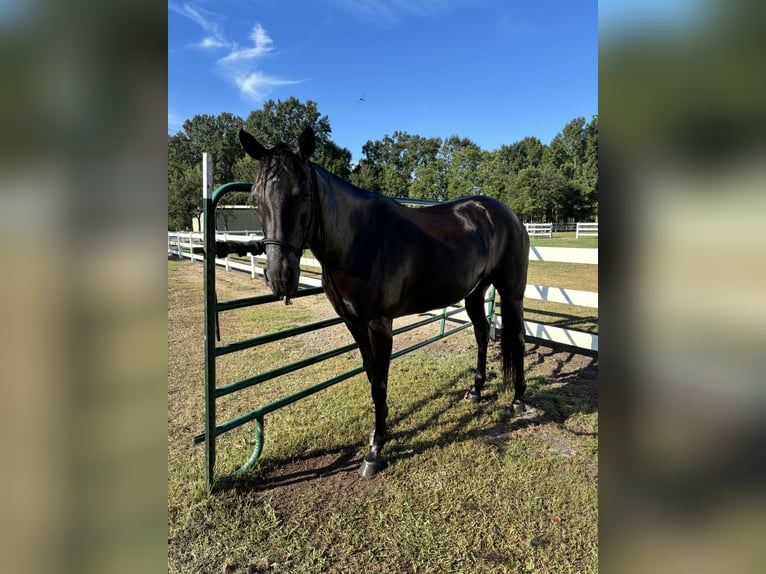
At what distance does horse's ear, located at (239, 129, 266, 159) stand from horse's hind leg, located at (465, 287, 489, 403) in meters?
2.19

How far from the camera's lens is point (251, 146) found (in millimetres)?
1962

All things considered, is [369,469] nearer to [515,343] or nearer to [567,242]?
[515,343]

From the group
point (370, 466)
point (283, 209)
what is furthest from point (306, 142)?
point (370, 466)

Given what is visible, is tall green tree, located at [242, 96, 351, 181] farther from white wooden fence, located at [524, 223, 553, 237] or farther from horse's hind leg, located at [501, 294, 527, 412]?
horse's hind leg, located at [501, 294, 527, 412]

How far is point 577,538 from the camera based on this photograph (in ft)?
6.20

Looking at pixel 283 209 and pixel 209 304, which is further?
pixel 209 304

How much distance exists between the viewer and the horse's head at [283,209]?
1.79 metres

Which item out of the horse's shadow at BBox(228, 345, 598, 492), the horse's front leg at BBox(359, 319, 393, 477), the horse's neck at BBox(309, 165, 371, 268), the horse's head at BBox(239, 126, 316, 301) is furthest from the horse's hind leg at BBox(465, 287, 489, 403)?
the horse's head at BBox(239, 126, 316, 301)

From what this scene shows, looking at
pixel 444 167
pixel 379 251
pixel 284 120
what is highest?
pixel 284 120

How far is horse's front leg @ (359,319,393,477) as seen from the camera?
240 cm

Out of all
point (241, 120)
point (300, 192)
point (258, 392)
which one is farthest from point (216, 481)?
point (241, 120)

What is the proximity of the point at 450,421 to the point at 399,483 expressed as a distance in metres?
0.86
